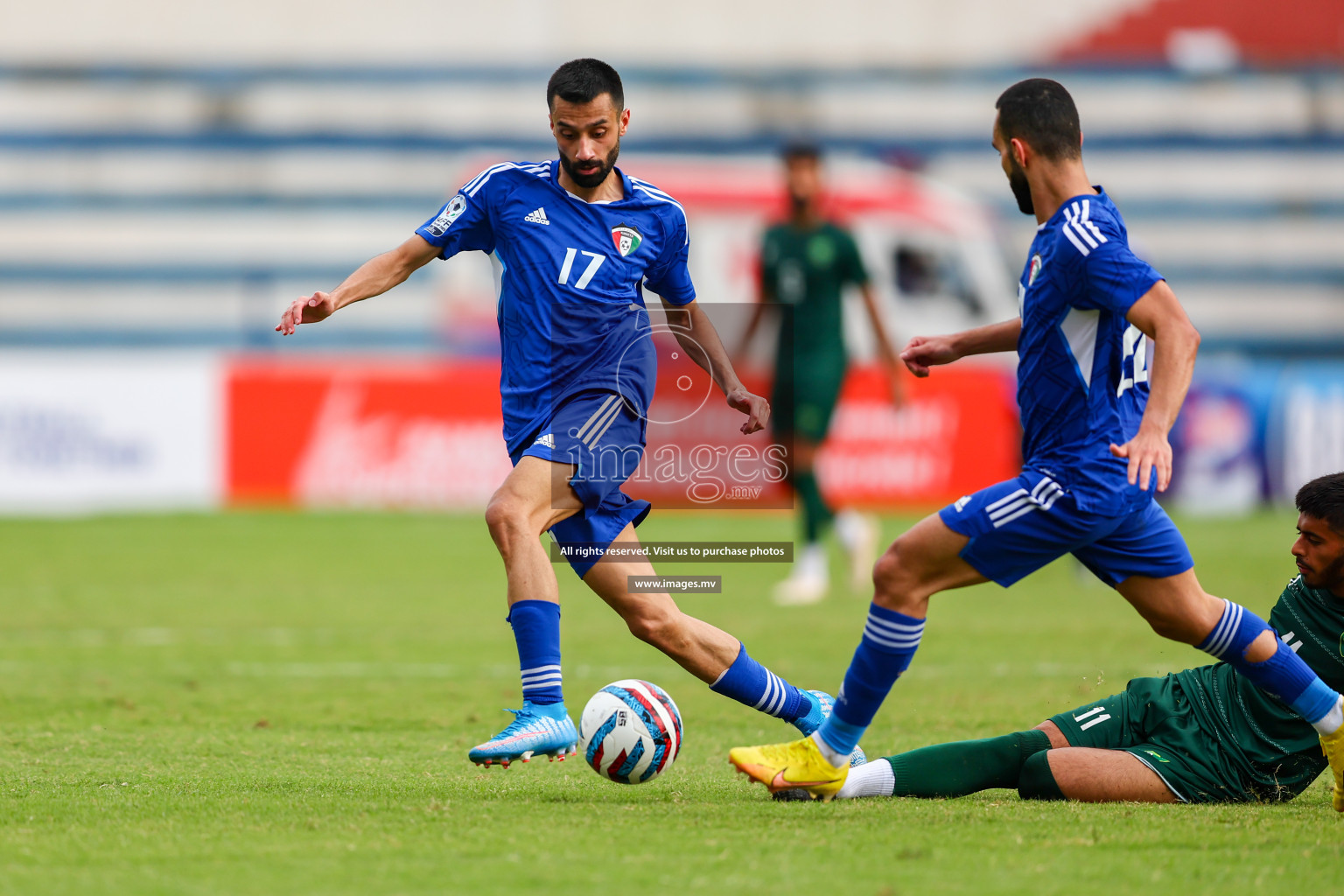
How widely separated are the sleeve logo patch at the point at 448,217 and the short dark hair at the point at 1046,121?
1752 millimetres

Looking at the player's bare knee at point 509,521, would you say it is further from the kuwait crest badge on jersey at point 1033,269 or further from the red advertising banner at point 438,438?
the red advertising banner at point 438,438

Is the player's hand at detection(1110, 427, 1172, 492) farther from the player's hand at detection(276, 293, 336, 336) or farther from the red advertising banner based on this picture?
the red advertising banner

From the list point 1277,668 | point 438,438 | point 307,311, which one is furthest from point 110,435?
point 1277,668

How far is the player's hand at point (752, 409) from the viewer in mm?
4961

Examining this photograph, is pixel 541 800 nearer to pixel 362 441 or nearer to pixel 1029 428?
pixel 1029 428

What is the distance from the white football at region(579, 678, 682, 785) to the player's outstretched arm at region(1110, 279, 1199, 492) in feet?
5.07

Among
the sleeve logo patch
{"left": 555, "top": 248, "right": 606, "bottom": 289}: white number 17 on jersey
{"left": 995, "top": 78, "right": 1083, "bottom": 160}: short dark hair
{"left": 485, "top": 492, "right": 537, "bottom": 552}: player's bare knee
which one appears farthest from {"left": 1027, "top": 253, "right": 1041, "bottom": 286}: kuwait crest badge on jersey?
the sleeve logo patch

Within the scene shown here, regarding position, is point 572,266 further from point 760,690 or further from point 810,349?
point 810,349

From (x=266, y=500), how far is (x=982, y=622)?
8321 millimetres

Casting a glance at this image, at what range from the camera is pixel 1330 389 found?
15281mm

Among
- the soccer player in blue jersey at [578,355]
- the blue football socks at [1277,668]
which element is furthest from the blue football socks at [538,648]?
the blue football socks at [1277,668]

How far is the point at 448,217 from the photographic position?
510 centimetres

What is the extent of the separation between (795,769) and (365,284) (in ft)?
6.47

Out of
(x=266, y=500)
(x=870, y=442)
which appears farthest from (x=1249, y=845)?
(x=266, y=500)
